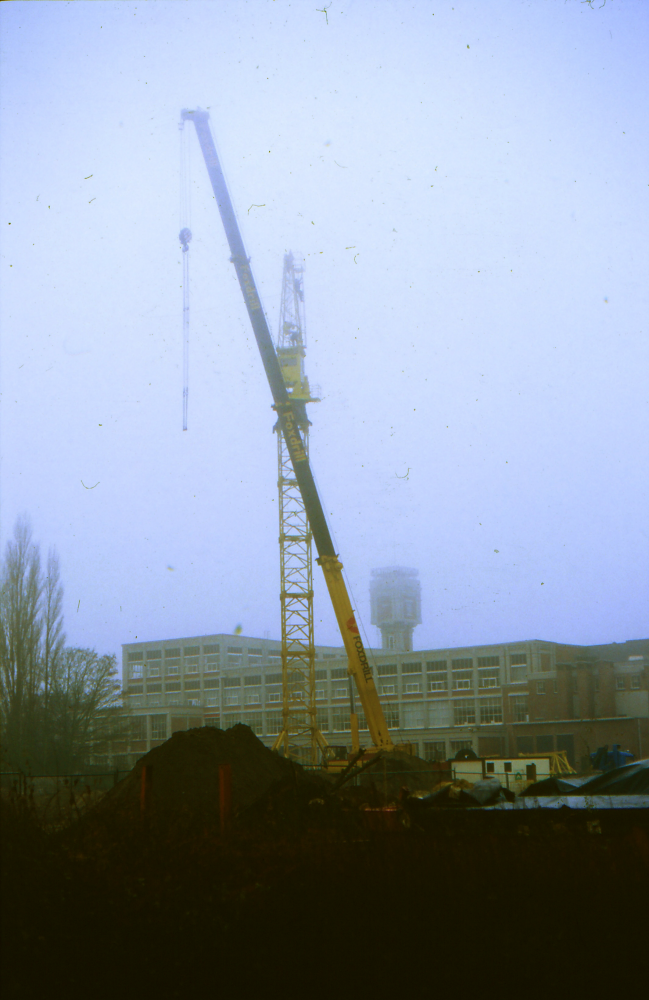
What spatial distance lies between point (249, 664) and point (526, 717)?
26.8 m

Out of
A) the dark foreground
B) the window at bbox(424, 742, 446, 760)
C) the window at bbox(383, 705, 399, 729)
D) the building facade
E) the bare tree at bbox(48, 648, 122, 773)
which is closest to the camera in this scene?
the dark foreground

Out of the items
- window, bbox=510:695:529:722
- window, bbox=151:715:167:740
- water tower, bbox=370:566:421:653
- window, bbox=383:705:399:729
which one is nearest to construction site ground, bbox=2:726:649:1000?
window, bbox=510:695:529:722

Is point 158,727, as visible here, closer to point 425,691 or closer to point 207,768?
point 425,691

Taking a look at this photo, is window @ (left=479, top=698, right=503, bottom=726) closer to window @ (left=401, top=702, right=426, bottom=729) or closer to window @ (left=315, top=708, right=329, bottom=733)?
window @ (left=401, top=702, right=426, bottom=729)

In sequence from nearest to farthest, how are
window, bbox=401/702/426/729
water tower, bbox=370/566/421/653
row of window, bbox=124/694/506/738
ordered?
row of window, bbox=124/694/506/738
window, bbox=401/702/426/729
water tower, bbox=370/566/421/653

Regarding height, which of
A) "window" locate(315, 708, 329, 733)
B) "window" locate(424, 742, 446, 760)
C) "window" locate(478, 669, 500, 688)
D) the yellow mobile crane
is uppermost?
the yellow mobile crane

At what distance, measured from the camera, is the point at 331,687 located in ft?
259

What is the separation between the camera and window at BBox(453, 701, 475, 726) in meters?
73.8

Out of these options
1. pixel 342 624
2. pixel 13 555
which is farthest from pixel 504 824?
pixel 13 555

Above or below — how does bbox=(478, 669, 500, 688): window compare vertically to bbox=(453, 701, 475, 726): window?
above

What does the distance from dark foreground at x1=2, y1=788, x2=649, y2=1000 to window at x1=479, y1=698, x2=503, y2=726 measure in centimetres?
6480

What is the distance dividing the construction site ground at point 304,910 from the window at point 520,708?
60608 mm

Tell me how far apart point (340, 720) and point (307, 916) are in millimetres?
72263

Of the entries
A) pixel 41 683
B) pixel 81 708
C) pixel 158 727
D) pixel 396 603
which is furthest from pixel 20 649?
pixel 396 603
